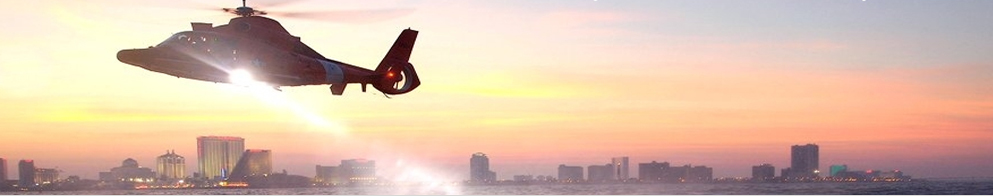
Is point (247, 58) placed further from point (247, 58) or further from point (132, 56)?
point (132, 56)

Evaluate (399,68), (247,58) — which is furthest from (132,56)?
(399,68)

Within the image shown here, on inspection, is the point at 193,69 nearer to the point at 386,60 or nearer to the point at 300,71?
the point at 300,71

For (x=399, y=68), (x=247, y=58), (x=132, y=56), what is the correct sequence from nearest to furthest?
(x=132, y=56) → (x=247, y=58) → (x=399, y=68)

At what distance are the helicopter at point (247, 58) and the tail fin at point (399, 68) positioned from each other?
0.11 ft

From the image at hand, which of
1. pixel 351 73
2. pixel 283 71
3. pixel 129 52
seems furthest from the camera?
pixel 351 73

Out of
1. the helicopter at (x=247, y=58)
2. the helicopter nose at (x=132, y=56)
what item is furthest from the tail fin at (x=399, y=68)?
the helicopter nose at (x=132, y=56)

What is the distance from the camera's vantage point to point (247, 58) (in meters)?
20.5

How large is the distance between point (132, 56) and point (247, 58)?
2.03 metres

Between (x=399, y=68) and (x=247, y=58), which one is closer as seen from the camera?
(x=247, y=58)

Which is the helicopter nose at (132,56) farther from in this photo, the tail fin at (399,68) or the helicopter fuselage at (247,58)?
the tail fin at (399,68)

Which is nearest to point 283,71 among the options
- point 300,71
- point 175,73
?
point 300,71

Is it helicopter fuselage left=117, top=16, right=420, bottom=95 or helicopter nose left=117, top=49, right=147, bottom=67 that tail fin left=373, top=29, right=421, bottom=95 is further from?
helicopter nose left=117, top=49, right=147, bottom=67

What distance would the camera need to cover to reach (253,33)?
21.1 metres

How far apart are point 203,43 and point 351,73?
3.65 metres
